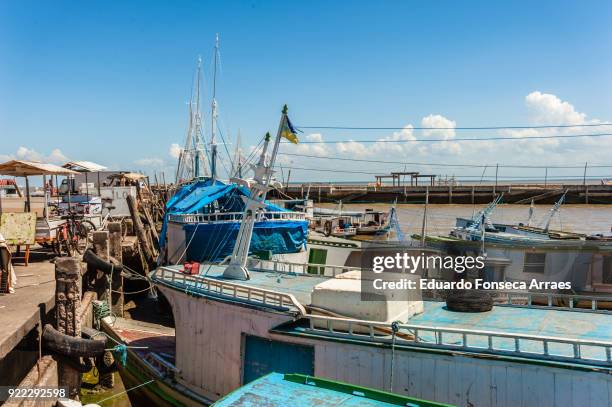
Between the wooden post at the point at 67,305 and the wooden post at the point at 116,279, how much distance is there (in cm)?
707

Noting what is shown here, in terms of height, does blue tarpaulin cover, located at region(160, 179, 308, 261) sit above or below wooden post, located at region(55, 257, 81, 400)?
above

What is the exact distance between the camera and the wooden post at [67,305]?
13.3 m

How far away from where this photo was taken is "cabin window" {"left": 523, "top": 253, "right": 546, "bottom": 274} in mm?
21008

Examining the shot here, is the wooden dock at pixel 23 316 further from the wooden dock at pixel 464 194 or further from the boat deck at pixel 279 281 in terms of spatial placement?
the wooden dock at pixel 464 194

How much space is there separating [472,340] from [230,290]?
6.13 metres

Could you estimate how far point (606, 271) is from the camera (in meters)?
19.5

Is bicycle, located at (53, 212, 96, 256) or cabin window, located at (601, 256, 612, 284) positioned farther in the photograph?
bicycle, located at (53, 212, 96, 256)

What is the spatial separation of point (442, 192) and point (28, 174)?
202 ft

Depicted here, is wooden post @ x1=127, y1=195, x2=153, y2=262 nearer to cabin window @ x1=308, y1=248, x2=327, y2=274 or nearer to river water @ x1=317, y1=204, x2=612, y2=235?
cabin window @ x1=308, y1=248, x2=327, y2=274

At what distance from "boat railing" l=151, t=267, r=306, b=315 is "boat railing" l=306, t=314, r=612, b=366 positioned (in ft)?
2.55

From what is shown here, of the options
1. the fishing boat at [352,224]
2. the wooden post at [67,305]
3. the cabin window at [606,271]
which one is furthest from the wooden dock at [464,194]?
the wooden post at [67,305]

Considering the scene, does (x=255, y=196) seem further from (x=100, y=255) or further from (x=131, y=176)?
(x=131, y=176)

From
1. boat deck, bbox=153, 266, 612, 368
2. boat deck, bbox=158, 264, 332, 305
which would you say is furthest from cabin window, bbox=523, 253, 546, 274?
boat deck, bbox=158, 264, 332, 305

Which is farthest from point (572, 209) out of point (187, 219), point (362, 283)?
point (362, 283)
